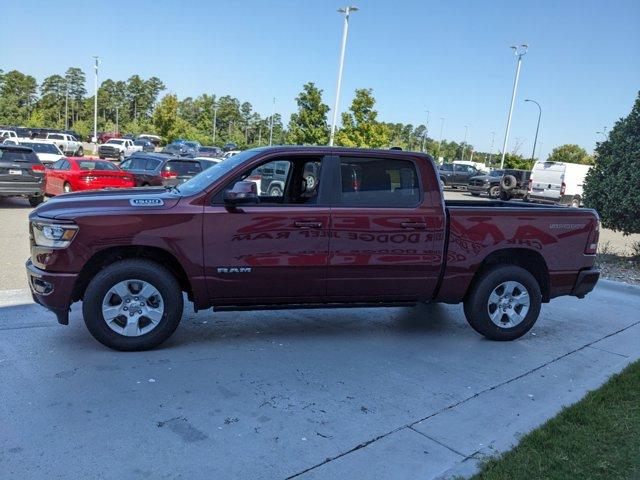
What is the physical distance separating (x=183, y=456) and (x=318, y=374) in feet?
5.07

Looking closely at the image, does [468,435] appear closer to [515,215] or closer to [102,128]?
[515,215]

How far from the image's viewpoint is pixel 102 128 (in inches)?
3083

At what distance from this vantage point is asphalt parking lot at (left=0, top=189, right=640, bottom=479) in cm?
317

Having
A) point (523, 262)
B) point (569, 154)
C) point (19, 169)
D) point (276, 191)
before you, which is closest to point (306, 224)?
point (276, 191)

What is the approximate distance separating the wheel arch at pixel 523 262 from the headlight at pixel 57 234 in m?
3.74

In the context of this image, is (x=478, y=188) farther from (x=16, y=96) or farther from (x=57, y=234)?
(x=16, y=96)

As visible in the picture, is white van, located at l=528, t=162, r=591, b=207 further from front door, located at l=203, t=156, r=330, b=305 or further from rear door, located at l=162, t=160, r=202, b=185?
front door, located at l=203, t=156, r=330, b=305

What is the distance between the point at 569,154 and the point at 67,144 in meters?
55.8

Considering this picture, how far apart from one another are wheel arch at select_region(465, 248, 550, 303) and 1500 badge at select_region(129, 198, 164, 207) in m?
3.11

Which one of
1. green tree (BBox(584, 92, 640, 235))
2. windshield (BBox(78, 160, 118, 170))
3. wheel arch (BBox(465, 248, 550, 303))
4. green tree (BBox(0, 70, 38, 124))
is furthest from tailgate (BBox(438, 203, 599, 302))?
green tree (BBox(0, 70, 38, 124))

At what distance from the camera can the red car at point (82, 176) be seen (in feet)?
51.6

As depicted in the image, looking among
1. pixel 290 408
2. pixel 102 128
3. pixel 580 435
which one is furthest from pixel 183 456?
pixel 102 128

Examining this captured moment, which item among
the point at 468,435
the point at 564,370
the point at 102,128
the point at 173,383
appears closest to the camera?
the point at 468,435

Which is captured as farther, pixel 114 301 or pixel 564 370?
pixel 564 370
